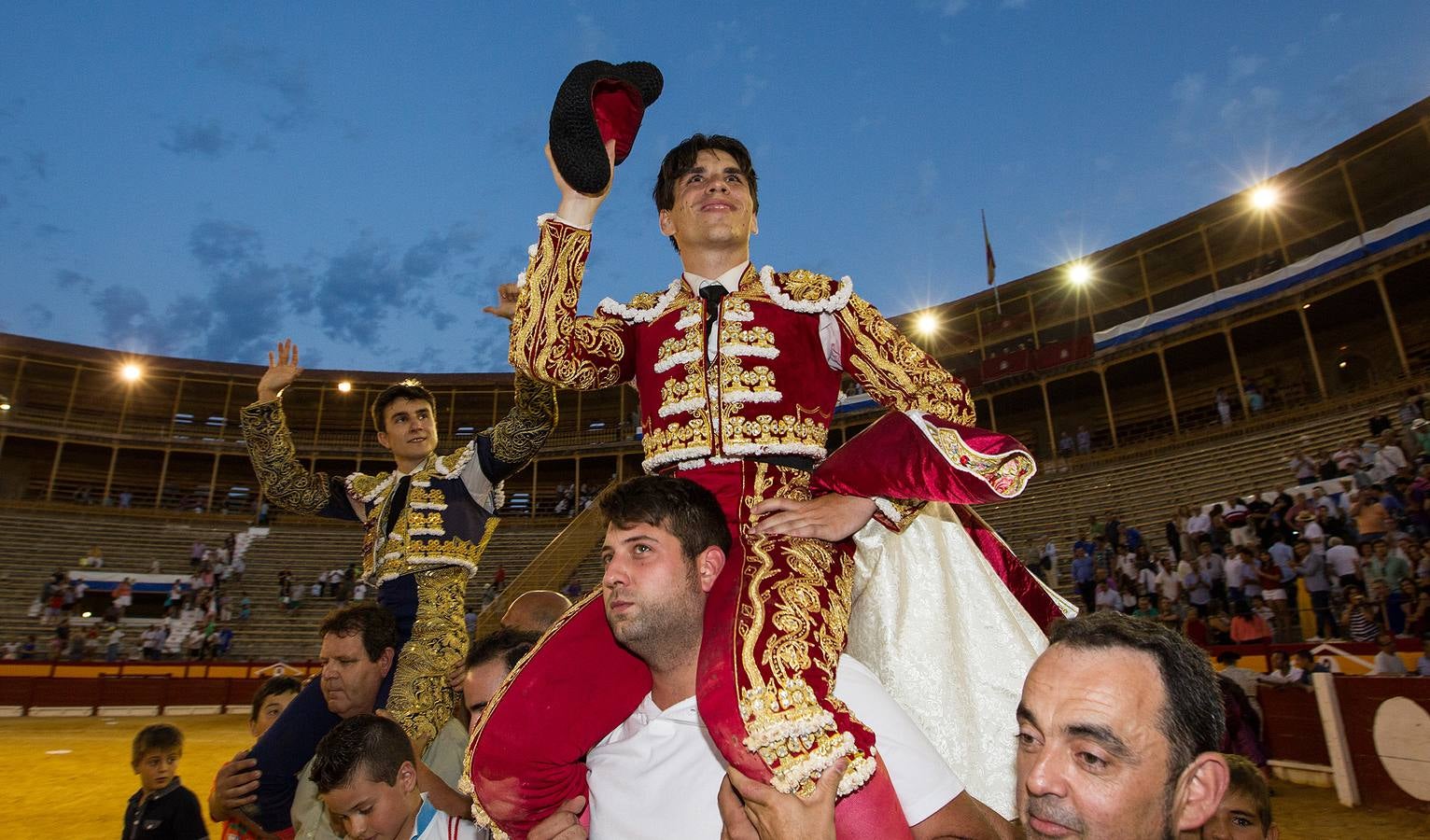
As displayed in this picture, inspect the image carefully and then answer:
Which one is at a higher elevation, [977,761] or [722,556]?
[722,556]

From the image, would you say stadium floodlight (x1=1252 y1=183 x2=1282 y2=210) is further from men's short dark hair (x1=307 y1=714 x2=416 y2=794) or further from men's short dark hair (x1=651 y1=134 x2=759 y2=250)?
men's short dark hair (x1=307 y1=714 x2=416 y2=794)

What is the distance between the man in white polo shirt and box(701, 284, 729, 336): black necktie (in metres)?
0.57

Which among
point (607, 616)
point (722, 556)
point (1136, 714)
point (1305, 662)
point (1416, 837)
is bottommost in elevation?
point (1416, 837)

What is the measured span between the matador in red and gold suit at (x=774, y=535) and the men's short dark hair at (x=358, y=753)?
0.93m

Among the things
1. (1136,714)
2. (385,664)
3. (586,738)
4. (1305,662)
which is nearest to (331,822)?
(385,664)

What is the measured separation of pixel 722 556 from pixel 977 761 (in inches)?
36.4

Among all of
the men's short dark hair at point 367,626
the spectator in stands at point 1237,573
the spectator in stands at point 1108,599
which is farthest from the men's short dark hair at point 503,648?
the spectator in stands at point 1108,599

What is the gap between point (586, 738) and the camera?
6.59 feet

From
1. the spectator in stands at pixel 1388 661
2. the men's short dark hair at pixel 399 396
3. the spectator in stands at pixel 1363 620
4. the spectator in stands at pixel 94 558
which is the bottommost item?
the spectator in stands at pixel 1388 661

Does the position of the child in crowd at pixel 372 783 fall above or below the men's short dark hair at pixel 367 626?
below

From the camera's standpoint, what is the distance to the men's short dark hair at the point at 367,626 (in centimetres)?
346

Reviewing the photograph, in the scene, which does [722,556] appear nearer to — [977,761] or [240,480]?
[977,761]

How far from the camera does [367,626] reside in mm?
3490

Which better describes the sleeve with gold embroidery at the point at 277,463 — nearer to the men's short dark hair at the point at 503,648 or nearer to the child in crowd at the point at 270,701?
the child in crowd at the point at 270,701
